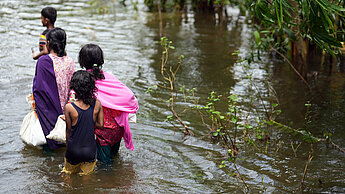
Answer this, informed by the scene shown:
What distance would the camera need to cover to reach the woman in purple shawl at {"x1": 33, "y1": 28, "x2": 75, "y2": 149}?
4.68 meters

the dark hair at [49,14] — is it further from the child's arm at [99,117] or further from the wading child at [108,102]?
the child's arm at [99,117]

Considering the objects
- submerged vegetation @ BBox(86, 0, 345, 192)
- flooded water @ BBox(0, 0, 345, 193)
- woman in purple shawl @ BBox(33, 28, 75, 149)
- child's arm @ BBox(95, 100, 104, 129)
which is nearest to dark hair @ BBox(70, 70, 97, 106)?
child's arm @ BBox(95, 100, 104, 129)

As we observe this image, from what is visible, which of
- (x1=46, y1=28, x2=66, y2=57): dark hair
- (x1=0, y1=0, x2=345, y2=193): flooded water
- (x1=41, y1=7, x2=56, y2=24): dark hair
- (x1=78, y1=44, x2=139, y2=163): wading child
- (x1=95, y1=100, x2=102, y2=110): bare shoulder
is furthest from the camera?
(x1=41, y1=7, x2=56, y2=24): dark hair

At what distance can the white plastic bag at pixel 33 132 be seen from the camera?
4.84 m

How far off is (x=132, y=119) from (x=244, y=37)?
24.6 feet

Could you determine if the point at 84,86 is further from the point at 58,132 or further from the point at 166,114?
the point at 166,114

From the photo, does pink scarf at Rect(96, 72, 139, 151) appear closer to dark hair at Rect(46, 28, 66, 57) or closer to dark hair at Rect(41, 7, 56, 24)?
dark hair at Rect(46, 28, 66, 57)

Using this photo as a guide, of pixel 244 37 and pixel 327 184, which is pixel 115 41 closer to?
pixel 244 37

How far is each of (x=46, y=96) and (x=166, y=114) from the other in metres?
2.26

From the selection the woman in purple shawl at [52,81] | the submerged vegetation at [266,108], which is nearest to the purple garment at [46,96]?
the woman in purple shawl at [52,81]

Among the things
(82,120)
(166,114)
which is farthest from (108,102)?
(166,114)

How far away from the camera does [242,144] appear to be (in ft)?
18.4

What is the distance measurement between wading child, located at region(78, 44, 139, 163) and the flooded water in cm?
33

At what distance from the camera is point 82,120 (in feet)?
13.6
